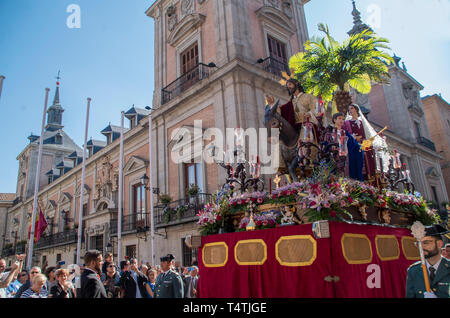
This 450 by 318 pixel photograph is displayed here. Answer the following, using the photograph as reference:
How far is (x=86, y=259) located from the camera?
15.2 feet

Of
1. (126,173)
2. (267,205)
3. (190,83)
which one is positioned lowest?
(267,205)

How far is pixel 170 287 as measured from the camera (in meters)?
5.25

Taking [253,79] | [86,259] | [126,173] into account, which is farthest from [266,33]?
[86,259]

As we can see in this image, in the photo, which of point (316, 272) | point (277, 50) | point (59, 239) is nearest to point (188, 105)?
point (277, 50)

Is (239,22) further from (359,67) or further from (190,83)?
(359,67)

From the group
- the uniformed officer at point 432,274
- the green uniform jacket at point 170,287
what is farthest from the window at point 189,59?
the uniformed officer at point 432,274

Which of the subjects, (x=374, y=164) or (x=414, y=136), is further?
(x=414, y=136)

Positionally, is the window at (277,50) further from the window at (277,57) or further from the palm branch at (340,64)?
the palm branch at (340,64)

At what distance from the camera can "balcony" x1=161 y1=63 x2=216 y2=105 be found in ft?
52.6

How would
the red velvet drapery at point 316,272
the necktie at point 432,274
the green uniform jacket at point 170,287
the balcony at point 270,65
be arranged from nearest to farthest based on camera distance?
1. the necktie at point 432,274
2. the red velvet drapery at point 316,272
3. the green uniform jacket at point 170,287
4. the balcony at point 270,65

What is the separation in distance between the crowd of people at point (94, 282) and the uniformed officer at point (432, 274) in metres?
3.40

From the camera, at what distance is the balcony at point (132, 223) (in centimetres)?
1757

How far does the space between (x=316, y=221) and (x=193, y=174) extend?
11.5 metres

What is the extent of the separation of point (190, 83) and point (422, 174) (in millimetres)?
21370
